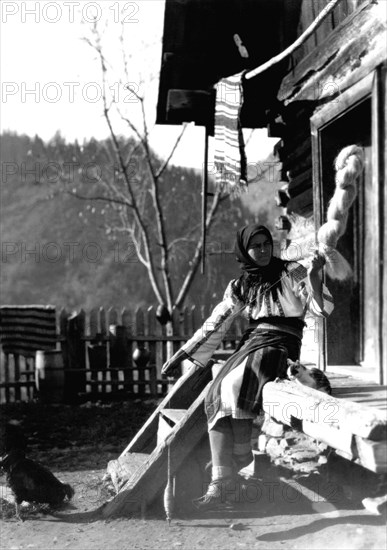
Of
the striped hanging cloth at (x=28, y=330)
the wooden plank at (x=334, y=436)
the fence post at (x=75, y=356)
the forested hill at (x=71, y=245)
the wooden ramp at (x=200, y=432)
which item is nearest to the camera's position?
the wooden ramp at (x=200, y=432)

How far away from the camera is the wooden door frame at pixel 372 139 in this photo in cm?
402

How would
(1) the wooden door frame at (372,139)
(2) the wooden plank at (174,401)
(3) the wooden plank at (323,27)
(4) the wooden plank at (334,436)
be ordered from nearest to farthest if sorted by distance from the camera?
(4) the wooden plank at (334,436)
(1) the wooden door frame at (372,139)
(2) the wooden plank at (174,401)
(3) the wooden plank at (323,27)

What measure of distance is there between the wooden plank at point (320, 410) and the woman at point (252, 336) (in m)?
0.17

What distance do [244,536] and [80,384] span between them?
6996 millimetres

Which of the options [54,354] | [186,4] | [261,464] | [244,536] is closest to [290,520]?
[244,536]

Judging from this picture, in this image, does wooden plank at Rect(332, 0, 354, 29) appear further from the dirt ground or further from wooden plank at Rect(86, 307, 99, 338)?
wooden plank at Rect(86, 307, 99, 338)

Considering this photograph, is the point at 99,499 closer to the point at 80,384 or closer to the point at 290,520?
the point at 290,520

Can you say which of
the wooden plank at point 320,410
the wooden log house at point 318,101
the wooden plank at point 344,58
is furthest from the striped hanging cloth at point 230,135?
the wooden plank at point 320,410

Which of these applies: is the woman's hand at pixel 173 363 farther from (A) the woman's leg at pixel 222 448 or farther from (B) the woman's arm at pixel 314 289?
(B) the woman's arm at pixel 314 289

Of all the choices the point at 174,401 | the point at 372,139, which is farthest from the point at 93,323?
the point at 372,139

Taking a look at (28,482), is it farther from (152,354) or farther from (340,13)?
(152,354)

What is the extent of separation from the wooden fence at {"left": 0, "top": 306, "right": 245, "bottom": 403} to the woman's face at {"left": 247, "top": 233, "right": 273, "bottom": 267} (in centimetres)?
678

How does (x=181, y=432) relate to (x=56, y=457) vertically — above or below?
above

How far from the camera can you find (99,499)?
486 cm
